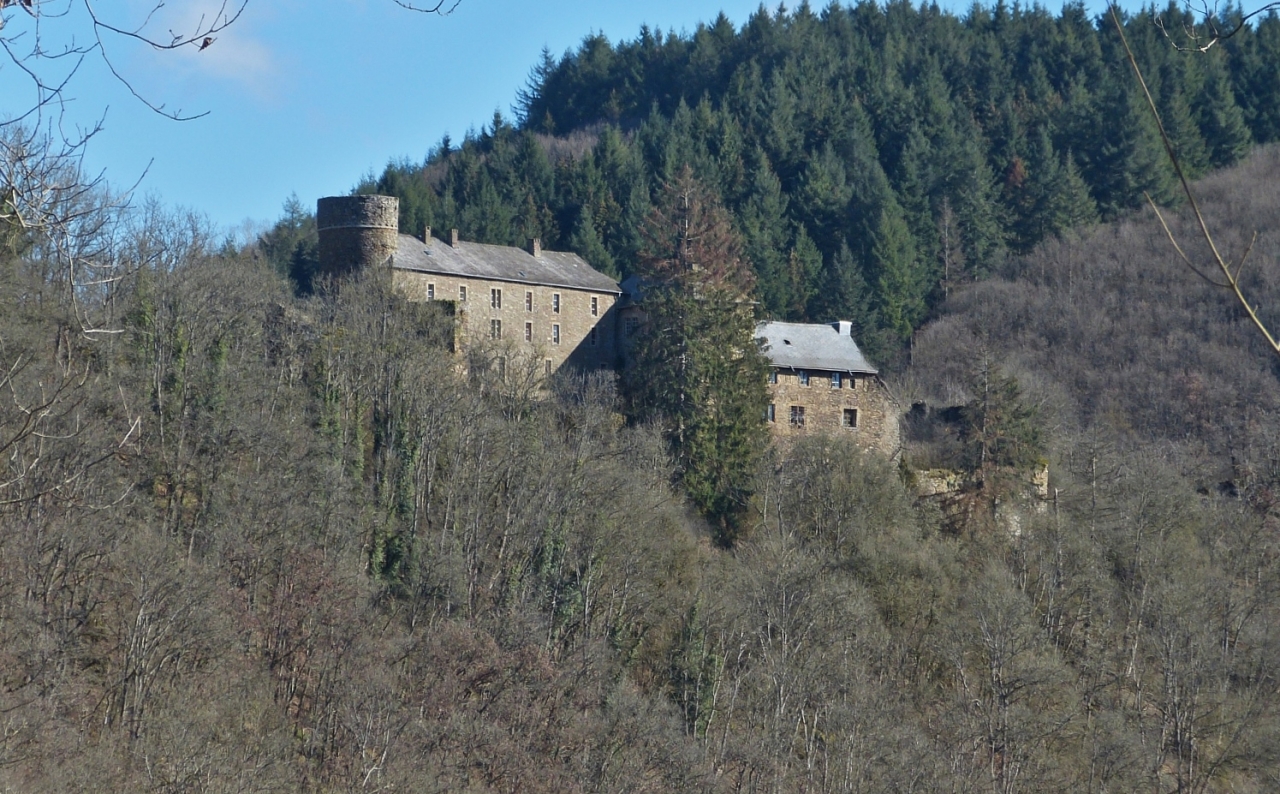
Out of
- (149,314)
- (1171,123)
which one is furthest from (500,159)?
(149,314)

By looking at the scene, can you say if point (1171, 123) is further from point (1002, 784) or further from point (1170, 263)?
point (1002, 784)

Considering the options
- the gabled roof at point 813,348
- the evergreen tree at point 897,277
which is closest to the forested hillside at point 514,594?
the gabled roof at point 813,348

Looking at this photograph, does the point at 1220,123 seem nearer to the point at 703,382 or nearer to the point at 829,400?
the point at 829,400

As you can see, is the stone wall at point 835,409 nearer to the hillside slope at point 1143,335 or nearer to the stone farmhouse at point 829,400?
the stone farmhouse at point 829,400

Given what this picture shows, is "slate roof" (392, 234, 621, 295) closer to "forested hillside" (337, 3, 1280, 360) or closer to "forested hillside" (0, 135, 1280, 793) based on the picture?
"forested hillside" (0, 135, 1280, 793)

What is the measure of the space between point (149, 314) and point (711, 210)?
26.1m

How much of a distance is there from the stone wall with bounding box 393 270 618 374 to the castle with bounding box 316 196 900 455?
0.11 feet

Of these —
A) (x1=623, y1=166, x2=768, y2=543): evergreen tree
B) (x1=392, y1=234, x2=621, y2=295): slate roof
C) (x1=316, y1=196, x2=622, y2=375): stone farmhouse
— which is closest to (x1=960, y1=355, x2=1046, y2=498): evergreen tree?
(x1=623, y1=166, x2=768, y2=543): evergreen tree

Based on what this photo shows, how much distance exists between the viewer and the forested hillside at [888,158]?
6488cm

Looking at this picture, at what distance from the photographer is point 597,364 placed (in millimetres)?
51406

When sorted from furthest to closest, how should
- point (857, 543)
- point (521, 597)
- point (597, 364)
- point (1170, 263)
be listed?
point (1170, 263), point (597, 364), point (857, 543), point (521, 597)

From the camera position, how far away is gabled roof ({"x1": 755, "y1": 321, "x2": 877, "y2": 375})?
4809 cm

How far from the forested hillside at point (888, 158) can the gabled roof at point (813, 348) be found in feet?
33.3

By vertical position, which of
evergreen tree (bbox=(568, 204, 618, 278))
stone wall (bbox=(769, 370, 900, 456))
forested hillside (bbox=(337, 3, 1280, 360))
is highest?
forested hillside (bbox=(337, 3, 1280, 360))
